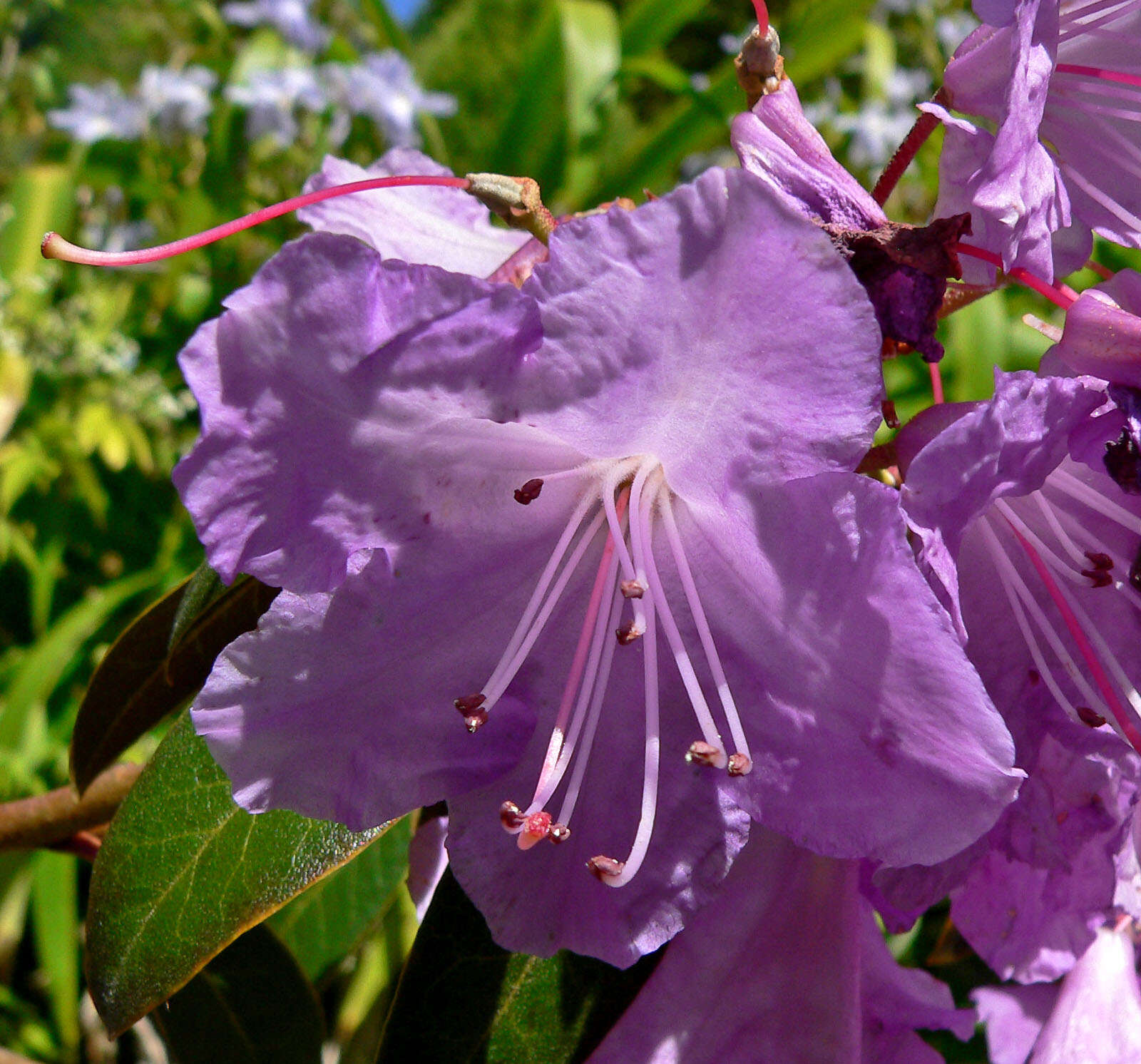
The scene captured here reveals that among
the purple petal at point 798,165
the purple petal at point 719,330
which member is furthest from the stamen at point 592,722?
the purple petal at point 798,165

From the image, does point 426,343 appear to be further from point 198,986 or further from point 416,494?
point 198,986

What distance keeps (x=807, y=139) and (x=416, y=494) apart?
0.85 ft

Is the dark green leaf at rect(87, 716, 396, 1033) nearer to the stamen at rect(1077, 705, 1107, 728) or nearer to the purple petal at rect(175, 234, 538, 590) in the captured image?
the purple petal at rect(175, 234, 538, 590)

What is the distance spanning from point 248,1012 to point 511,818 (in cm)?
47

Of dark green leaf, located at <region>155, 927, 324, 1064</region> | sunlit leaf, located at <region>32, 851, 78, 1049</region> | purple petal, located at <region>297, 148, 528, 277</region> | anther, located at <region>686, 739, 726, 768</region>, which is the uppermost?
purple petal, located at <region>297, 148, 528, 277</region>

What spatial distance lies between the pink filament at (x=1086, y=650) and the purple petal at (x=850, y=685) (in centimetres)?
14

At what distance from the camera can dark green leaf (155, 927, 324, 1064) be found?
84cm

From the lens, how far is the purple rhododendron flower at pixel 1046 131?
51 cm

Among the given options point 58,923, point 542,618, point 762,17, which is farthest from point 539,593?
point 58,923

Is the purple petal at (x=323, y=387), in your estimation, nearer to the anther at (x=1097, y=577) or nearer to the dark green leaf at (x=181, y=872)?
the dark green leaf at (x=181, y=872)

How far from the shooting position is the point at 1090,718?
1.83 feet

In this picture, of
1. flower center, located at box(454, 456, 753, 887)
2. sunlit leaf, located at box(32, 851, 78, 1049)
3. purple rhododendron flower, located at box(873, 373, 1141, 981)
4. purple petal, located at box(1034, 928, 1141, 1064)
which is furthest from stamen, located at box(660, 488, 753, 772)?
sunlit leaf, located at box(32, 851, 78, 1049)

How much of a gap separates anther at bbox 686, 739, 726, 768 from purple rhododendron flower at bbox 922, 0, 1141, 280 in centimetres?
26

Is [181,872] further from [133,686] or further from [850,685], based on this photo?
[850,685]
